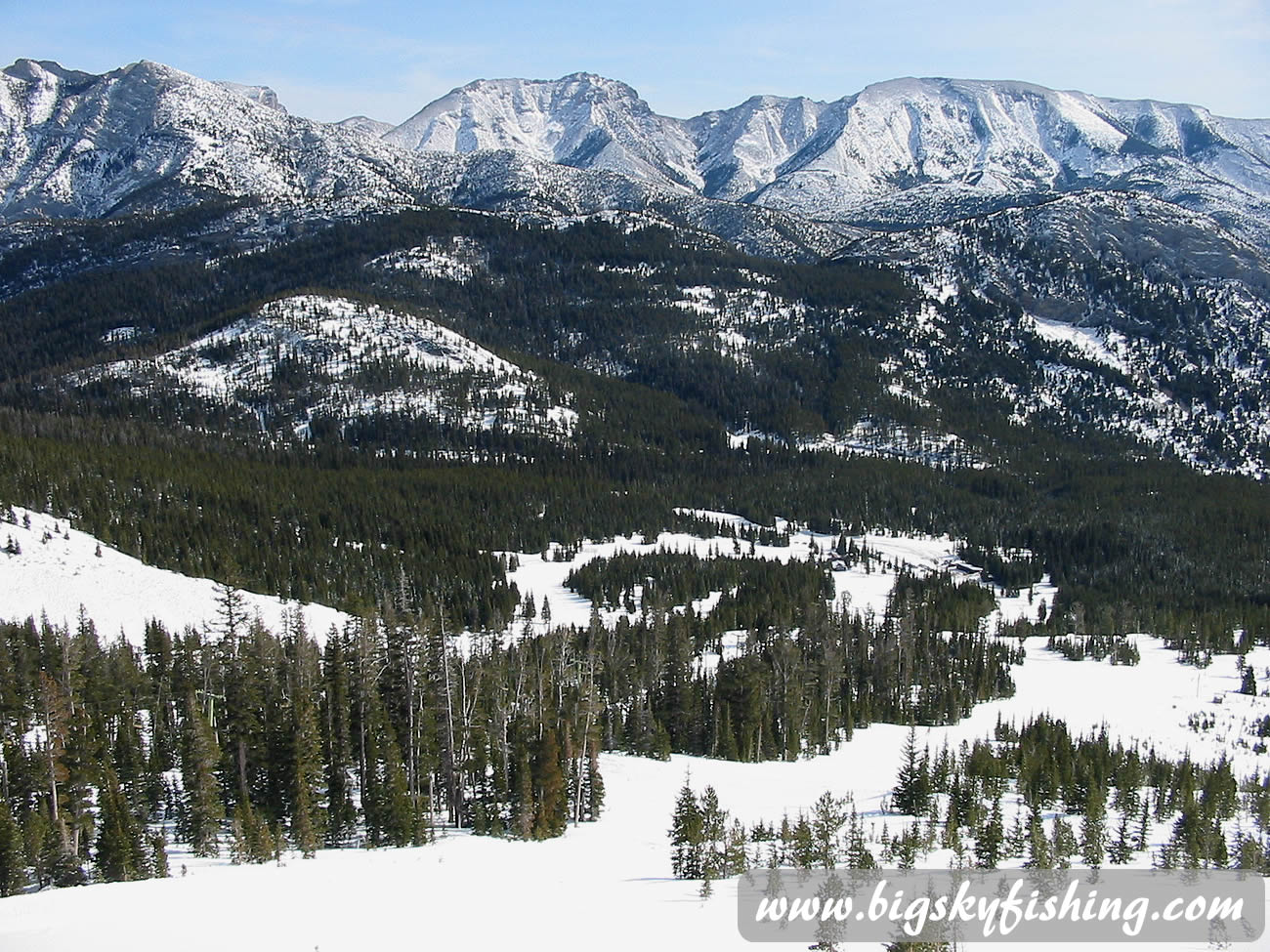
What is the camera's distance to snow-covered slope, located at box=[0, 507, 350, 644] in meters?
112

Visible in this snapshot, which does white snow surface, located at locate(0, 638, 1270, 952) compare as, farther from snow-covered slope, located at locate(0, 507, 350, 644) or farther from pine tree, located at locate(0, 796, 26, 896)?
snow-covered slope, located at locate(0, 507, 350, 644)

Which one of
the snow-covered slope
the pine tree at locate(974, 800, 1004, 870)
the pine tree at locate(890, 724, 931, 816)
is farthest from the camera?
the snow-covered slope

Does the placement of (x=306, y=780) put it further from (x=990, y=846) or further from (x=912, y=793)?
(x=912, y=793)

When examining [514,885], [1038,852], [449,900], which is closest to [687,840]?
[514,885]

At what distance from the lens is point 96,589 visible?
118875 mm

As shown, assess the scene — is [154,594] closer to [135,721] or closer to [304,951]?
[135,721]

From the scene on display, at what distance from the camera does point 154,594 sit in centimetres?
12162

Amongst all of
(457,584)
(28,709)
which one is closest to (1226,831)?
(28,709)

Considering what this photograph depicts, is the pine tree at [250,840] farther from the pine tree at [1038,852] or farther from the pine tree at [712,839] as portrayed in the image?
the pine tree at [1038,852]

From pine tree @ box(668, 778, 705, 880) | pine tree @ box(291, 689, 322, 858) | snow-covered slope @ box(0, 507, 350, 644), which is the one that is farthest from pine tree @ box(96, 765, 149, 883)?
snow-covered slope @ box(0, 507, 350, 644)

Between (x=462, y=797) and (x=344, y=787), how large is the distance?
7.18 m

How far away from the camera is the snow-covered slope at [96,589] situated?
112188mm

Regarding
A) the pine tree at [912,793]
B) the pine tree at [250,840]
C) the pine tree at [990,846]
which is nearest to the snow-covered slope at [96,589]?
the pine tree at [250,840]

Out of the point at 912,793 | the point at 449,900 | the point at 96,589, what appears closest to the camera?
the point at 449,900
